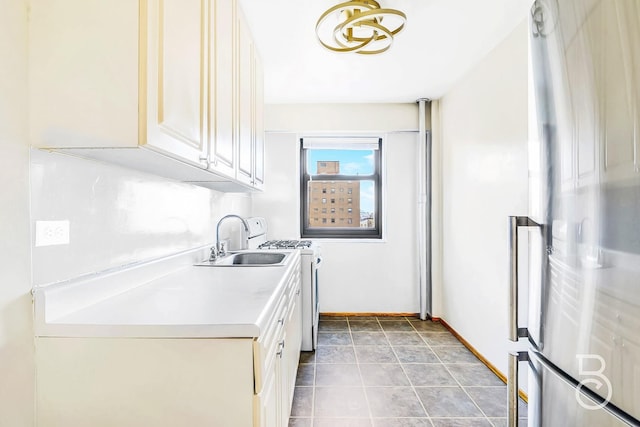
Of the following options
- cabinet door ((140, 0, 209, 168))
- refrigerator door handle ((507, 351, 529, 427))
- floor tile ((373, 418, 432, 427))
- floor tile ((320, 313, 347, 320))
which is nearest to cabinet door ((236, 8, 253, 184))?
cabinet door ((140, 0, 209, 168))

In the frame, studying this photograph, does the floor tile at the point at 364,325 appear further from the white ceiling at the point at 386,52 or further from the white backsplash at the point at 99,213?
the white ceiling at the point at 386,52

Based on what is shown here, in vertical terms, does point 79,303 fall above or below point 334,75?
below

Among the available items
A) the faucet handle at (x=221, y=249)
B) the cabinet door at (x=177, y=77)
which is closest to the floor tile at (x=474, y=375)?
the faucet handle at (x=221, y=249)

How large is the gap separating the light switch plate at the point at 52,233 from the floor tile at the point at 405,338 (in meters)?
2.73

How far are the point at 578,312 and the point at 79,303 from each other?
140cm

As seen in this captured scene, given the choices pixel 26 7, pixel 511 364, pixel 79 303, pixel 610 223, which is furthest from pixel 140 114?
pixel 511 364

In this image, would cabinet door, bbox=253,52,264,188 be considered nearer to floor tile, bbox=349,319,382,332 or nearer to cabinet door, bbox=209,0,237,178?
cabinet door, bbox=209,0,237,178

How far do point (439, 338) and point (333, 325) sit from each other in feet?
3.54

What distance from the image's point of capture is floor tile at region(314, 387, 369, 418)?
6.38 ft

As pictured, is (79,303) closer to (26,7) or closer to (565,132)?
(26,7)

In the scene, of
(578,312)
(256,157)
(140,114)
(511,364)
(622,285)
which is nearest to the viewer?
(622,285)

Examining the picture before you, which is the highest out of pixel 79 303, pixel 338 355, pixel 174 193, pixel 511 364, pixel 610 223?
pixel 174 193

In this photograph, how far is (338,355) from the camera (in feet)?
8.91

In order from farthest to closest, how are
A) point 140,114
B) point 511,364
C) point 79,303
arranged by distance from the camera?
point 79,303, point 511,364, point 140,114
